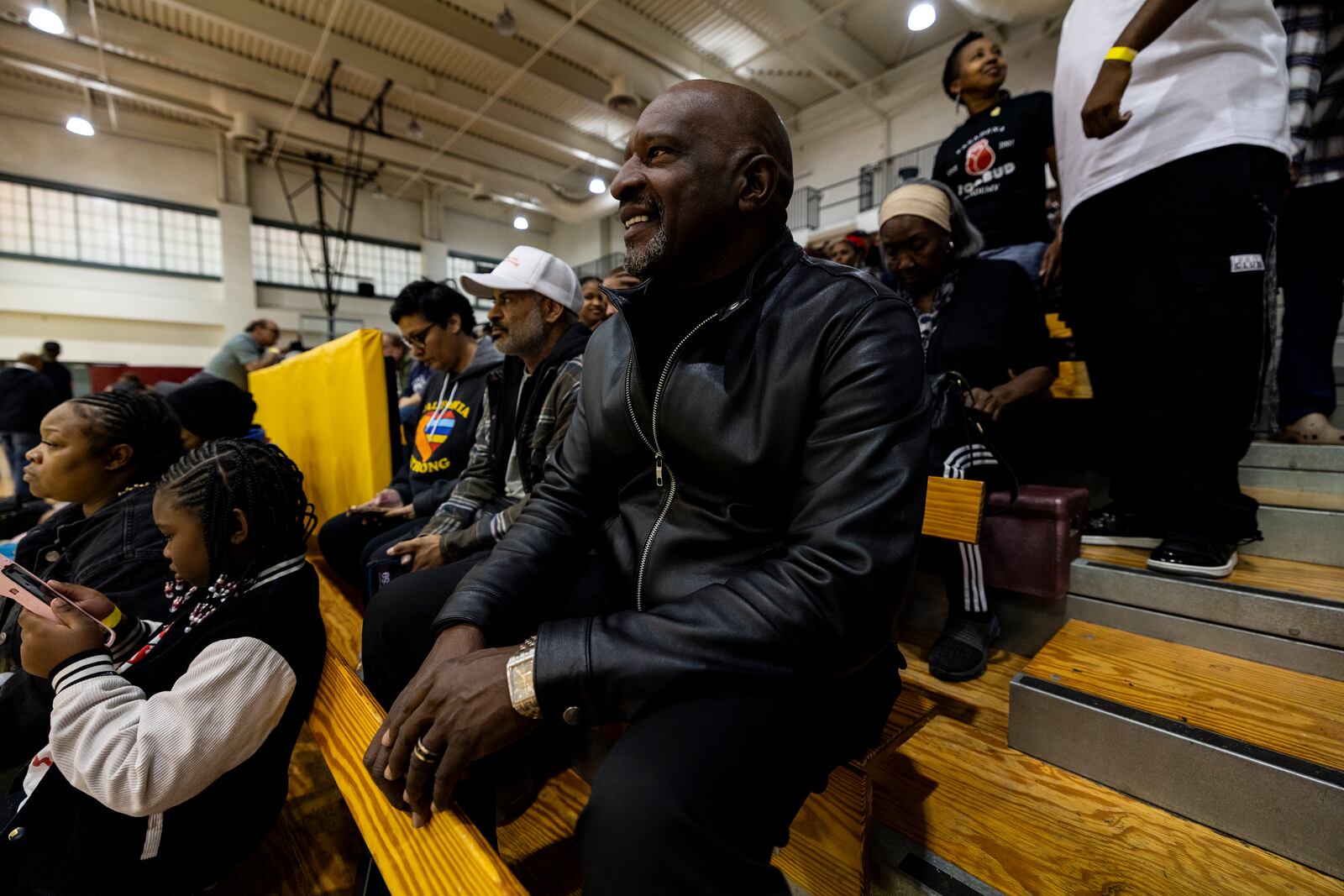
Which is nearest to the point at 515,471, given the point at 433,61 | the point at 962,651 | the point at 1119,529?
the point at 962,651

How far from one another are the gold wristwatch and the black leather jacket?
17 mm

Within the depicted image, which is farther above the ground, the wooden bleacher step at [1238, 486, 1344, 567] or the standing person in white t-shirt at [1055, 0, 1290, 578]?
the standing person in white t-shirt at [1055, 0, 1290, 578]

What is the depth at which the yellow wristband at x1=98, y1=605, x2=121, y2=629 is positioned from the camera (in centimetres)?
107

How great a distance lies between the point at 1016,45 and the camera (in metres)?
8.15

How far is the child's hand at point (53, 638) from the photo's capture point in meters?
0.97

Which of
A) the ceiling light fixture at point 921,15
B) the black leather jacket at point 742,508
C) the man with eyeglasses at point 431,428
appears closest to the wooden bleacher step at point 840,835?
the black leather jacket at point 742,508

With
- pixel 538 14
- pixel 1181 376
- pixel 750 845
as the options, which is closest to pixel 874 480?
pixel 750 845

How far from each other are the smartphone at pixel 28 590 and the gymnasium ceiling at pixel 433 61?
7.92 metres

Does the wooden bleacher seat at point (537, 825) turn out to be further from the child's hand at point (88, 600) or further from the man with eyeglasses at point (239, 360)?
the man with eyeglasses at point (239, 360)

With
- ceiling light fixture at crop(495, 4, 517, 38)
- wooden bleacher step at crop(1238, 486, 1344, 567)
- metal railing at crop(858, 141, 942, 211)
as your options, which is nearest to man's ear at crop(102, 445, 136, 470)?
wooden bleacher step at crop(1238, 486, 1344, 567)

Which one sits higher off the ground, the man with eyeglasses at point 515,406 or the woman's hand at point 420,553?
the man with eyeglasses at point 515,406

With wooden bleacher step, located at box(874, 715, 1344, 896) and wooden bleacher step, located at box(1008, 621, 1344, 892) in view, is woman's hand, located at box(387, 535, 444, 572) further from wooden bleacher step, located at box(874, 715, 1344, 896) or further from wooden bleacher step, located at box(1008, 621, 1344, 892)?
wooden bleacher step, located at box(1008, 621, 1344, 892)

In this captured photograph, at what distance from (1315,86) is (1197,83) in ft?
4.82

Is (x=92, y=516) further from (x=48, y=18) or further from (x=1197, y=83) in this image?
(x=48, y=18)
